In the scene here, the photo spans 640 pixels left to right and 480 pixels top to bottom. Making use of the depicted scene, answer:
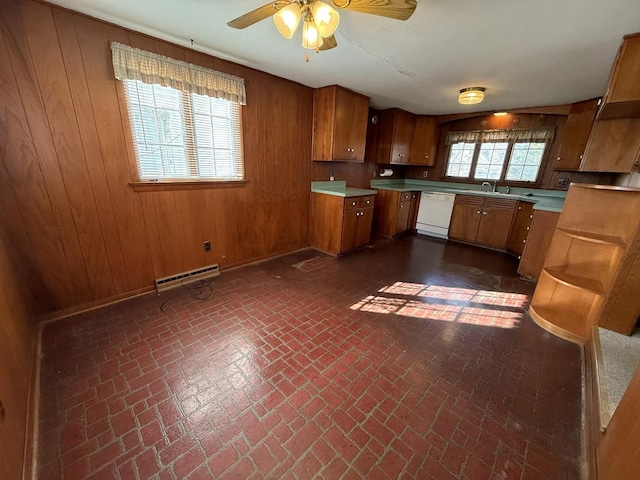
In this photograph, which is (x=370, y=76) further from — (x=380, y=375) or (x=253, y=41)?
(x=380, y=375)

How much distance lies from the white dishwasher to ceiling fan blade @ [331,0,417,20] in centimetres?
395

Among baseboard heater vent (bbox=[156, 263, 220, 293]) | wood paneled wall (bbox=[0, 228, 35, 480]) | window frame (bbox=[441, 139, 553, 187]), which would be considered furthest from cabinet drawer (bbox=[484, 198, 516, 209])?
wood paneled wall (bbox=[0, 228, 35, 480])

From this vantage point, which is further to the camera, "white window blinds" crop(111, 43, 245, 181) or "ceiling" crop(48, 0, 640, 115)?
"white window blinds" crop(111, 43, 245, 181)

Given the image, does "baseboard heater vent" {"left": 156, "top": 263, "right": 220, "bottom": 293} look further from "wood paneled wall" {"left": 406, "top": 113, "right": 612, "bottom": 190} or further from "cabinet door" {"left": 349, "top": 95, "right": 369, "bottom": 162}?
"wood paneled wall" {"left": 406, "top": 113, "right": 612, "bottom": 190}

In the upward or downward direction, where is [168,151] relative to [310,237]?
upward

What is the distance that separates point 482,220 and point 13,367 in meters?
5.63

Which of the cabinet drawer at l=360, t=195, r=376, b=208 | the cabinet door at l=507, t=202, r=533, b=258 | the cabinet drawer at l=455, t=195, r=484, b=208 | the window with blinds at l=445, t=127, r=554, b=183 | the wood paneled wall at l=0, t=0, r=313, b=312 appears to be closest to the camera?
the wood paneled wall at l=0, t=0, r=313, b=312

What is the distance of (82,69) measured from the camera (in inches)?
77.5

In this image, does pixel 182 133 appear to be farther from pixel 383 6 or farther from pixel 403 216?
pixel 403 216

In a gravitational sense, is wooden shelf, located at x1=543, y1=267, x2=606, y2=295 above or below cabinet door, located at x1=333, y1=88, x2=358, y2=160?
below

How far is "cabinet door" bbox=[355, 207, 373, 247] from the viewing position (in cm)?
408

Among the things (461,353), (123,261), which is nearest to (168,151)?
(123,261)

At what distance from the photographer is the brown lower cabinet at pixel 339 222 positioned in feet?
12.4

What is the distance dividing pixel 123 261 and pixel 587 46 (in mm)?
4549
